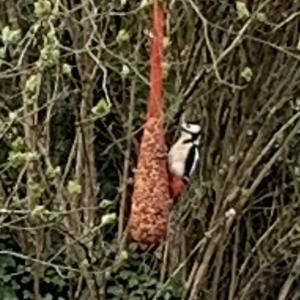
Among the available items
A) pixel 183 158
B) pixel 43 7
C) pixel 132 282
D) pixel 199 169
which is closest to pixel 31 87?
pixel 43 7

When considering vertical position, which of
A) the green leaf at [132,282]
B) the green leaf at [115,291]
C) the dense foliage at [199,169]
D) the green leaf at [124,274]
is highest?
the dense foliage at [199,169]

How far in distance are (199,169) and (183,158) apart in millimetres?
1563

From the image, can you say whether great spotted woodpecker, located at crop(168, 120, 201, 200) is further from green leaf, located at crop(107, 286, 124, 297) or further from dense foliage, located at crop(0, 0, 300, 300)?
green leaf, located at crop(107, 286, 124, 297)

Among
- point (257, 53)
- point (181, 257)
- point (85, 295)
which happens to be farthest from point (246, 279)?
point (257, 53)

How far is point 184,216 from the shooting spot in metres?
4.44

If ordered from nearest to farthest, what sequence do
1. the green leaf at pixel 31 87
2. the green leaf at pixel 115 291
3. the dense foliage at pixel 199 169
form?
the green leaf at pixel 31 87
the dense foliage at pixel 199 169
the green leaf at pixel 115 291

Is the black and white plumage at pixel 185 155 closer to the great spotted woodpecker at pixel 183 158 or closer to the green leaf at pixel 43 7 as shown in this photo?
the great spotted woodpecker at pixel 183 158

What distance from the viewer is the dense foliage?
4027mm

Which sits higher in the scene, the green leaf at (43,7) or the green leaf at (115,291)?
the green leaf at (43,7)

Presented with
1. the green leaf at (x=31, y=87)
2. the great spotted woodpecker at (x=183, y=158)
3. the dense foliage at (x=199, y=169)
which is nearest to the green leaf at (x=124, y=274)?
the dense foliage at (x=199, y=169)

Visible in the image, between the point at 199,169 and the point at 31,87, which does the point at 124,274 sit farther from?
the point at 31,87

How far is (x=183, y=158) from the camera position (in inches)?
108

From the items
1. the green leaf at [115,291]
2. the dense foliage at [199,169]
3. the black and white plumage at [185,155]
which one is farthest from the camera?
the green leaf at [115,291]

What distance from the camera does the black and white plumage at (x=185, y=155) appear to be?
2725 millimetres
